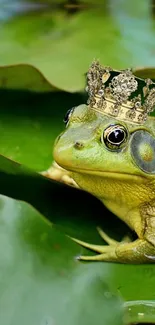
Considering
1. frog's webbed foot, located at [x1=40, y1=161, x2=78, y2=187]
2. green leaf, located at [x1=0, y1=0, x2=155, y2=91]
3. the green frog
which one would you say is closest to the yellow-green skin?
the green frog

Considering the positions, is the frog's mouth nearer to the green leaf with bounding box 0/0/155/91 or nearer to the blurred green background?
the blurred green background

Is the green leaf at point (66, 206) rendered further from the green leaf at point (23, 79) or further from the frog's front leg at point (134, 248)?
the green leaf at point (23, 79)

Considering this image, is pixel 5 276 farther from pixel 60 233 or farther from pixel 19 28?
pixel 19 28

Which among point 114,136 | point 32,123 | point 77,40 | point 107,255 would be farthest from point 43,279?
point 77,40

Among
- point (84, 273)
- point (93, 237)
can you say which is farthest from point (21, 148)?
point (84, 273)

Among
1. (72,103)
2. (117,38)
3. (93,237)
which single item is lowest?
(93,237)

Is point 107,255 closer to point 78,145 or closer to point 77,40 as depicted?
point 78,145
